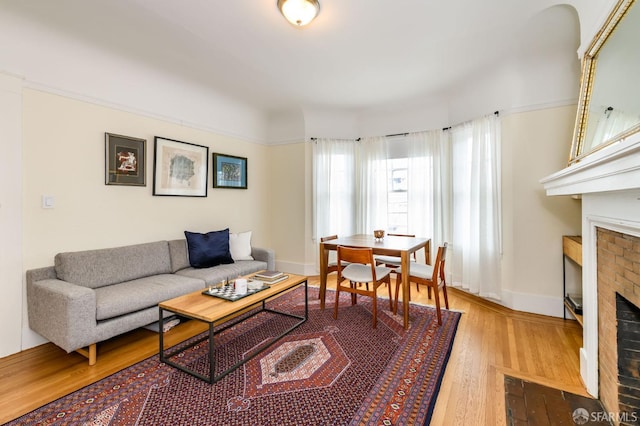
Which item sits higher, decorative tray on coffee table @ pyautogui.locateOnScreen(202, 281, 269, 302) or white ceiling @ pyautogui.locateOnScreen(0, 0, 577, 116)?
white ceiling @ pyautogui.locateOnScreen(0, 0, 577, 116)

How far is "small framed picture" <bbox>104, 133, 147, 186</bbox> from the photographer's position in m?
2.87

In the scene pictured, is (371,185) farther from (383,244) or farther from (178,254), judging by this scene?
(178,254)

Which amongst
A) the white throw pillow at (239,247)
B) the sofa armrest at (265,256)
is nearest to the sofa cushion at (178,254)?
the white throw pillow at (239,247)

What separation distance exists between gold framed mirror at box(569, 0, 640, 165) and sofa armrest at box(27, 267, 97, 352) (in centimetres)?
337

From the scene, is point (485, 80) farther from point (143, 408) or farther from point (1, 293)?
point (1, 293)

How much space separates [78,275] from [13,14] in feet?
6.91

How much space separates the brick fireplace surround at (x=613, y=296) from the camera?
141 centimetres

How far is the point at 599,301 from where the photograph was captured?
1.76 meters

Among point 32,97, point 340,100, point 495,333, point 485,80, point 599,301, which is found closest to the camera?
point 599,301

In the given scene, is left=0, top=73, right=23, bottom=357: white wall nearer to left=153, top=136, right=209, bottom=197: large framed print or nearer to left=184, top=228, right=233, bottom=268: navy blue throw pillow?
left=153, top=136, right=209, bottom=197: large framed print

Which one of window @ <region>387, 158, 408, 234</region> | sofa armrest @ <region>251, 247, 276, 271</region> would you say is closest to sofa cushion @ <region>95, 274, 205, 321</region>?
sofa armrest @ <region>251, 247, 276, 271</region>

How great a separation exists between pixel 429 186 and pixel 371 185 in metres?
0.86

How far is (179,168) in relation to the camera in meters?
3.54

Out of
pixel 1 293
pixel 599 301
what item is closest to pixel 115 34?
pixel 1 293
